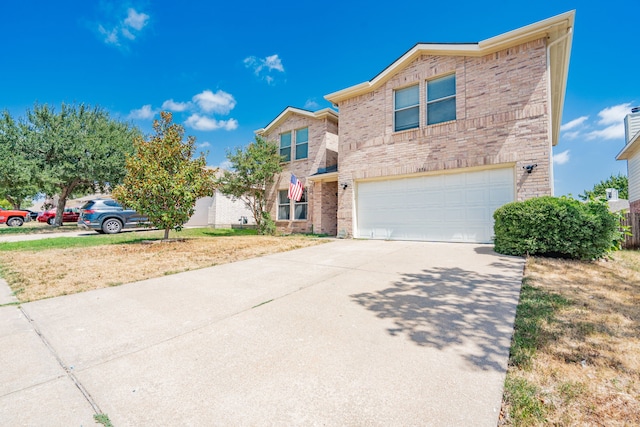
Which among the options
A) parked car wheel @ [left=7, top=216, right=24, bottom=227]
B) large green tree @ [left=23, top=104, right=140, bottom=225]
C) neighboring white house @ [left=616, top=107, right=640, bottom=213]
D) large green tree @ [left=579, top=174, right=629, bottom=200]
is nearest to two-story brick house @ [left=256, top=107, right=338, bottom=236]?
large green tree @ [left=23, top=104, right=140, bottom=225]

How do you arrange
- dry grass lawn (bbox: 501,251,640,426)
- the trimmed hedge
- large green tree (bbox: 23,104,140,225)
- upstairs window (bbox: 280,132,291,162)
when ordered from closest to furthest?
1. dry grass lawn (bbox: 501,251,640,426)
2. the trimmed hedge
3. upstairs window (bbox: 280,132,291,162)
4. large green tree (bbox: 23,104,140,225)

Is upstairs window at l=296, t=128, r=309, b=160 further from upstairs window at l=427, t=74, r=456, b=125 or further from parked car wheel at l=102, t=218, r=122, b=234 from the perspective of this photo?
parked car wheel at l=102, t=218, r=122, b=234

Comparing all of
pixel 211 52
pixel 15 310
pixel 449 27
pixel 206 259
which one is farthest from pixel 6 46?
pixel 449 27

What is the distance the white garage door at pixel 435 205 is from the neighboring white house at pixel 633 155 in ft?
33.2

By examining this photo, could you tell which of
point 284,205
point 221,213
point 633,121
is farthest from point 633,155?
point 221,213

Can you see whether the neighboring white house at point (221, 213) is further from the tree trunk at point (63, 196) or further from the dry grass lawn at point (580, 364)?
the dry grass lawn at point (580, 364)

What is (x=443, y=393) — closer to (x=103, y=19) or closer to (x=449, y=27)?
(x=449, y=27)

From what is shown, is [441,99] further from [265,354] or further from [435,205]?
[265,354]

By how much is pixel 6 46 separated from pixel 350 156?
55.2 ft

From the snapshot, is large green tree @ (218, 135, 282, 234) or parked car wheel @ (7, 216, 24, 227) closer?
large green tree @ (218, 135, 282, 234)

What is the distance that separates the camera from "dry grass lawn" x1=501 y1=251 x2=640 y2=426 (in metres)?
1.67

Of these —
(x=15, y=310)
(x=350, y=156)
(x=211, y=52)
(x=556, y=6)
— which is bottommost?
(x=15, y=310)

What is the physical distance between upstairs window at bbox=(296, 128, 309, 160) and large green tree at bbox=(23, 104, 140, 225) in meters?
10.2

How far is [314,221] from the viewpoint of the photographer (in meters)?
13.6
